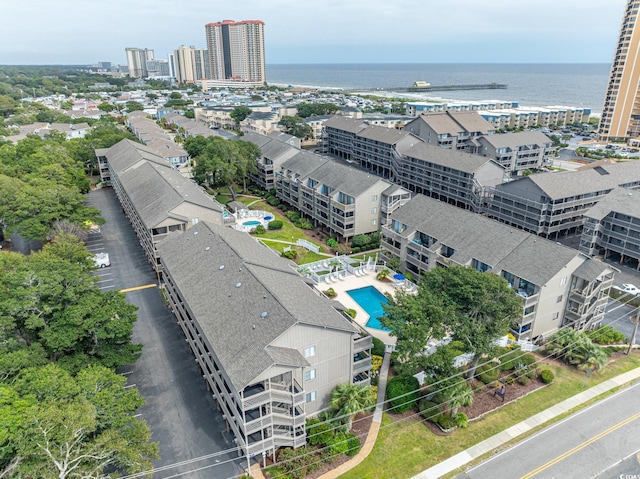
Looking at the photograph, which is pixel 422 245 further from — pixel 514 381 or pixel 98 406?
pixel 98 406

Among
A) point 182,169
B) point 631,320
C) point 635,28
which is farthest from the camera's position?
point 635,28

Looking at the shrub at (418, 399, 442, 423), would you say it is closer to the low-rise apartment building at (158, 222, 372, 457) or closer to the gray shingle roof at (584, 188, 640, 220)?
the low-rise apartment building at (158, 222, 372, 457)

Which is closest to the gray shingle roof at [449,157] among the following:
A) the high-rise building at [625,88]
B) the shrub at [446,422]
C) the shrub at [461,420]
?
the shrub at [461,420]

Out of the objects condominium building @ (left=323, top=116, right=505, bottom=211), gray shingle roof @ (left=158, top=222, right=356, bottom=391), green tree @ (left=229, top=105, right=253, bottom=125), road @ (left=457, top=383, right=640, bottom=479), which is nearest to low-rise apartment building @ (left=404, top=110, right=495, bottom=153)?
condominium building @ (left=323, top=116, right=505, bottom=211)

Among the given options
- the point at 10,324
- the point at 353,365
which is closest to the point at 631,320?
the point at 353,365

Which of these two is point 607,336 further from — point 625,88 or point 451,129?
point 625,88

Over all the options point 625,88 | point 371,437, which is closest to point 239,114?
point 625,88
